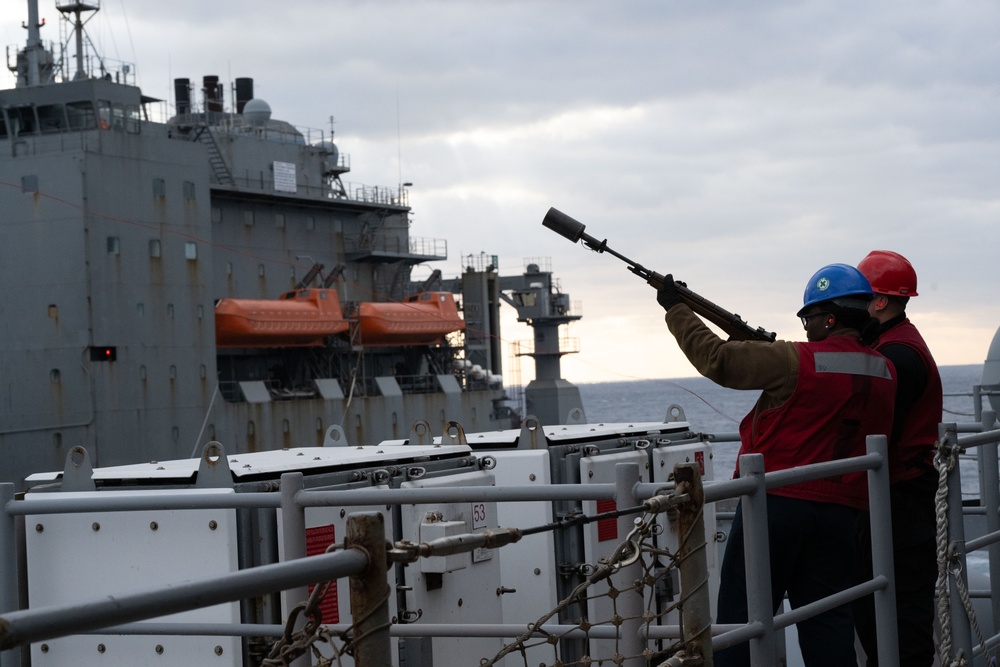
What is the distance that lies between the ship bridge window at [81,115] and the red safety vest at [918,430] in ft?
88.4

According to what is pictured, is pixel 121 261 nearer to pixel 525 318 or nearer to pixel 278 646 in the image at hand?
pixel 525 318

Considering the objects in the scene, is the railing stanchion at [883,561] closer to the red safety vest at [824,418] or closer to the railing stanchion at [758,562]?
the red safety vest at [824,418]

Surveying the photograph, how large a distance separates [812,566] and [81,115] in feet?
91.3

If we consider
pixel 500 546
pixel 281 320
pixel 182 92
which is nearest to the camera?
pixel 500 546

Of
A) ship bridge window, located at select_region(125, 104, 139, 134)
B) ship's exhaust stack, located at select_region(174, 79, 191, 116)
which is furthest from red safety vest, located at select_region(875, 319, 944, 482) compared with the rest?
ship's exhaust stack, located at select_region(174, 79, 191, 116)

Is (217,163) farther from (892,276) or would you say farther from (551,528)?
(551,528)

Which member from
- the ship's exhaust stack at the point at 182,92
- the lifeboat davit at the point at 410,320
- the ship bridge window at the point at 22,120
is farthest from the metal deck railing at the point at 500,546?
the ship's exhaust stack at the point at 182,92

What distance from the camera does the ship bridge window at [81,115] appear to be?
94.5ft

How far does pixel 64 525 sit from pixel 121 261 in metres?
24.9

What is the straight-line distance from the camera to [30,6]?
3139cm

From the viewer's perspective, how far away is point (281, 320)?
105 feet

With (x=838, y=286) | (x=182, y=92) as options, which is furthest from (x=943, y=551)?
(x=182, y=92)

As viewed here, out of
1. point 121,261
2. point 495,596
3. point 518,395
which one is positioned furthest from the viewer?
point 518,395

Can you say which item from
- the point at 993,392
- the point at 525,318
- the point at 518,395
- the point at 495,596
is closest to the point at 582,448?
the point at 495,596
